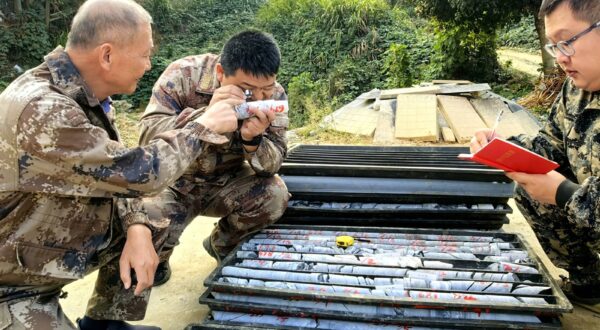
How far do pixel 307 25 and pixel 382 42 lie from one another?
8.47ft

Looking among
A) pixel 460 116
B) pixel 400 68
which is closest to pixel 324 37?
pixel 400 68

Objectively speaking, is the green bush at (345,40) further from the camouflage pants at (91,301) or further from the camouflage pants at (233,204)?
the camouflage pants at (91,301)

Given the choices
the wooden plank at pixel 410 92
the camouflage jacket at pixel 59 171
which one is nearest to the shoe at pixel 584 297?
the camouflage jacket at pixel 59 171

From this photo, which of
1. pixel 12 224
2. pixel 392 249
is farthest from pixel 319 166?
pixel 12 224

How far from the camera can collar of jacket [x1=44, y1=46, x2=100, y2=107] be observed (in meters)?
1.85

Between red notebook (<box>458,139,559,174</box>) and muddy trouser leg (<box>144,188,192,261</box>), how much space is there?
158cm

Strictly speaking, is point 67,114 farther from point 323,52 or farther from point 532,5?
point 323,52

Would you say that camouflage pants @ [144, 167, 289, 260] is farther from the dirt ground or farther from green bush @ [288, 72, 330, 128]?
green bush @ [288, 72, 330, 128]

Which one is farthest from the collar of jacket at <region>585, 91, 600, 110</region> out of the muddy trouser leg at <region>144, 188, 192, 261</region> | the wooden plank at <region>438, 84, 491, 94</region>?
the wooden plank at <region>438, 84, 491, 94</region>

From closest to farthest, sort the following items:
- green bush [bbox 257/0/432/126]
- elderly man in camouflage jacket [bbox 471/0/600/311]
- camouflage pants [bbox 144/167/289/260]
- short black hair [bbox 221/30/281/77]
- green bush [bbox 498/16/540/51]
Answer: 1. elderly man in camouflage jacket [bbox 471/0/600/311]
2. short black hair [bbox 221/30/281/77]
3. camouflage pants [bbox 144/167/289/260]
4. green bush [bbox 257/0/432/126]
5. green bush [bbox 498/16/540/51]

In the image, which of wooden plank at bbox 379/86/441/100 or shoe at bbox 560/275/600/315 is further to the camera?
wooden plank at bbox 379/86/441/100

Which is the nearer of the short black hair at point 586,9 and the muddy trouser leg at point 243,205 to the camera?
the short black hair at point 586,9

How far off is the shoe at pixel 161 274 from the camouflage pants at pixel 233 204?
85 mm

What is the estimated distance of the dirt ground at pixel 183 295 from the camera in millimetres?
2408
